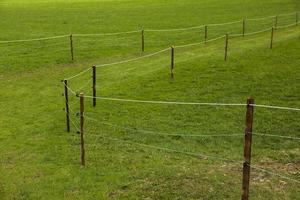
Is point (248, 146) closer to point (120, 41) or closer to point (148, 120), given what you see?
point (148, 120)

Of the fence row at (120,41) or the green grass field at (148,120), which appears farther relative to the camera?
the fence row at (120,41)

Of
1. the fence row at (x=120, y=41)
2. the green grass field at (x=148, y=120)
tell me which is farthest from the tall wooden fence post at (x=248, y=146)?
the fence row at (x=120, y=41)

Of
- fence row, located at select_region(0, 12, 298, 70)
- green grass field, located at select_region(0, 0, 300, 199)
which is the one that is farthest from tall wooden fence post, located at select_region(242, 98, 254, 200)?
fence row, located at select_region(0, 12, 298, 70)

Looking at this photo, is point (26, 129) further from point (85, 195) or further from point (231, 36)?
point (231, 36)

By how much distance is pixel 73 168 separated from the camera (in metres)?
11.8

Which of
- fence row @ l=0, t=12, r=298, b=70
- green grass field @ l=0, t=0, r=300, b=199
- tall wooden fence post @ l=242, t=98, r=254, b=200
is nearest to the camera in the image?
tall wooden fence post @ l=242, t=98, r=254, b=200

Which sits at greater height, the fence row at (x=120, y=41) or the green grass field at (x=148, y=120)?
the fence row at (x=120, y=41)

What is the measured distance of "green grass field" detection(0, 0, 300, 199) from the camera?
10809 mm

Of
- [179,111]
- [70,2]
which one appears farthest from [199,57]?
[70,2]

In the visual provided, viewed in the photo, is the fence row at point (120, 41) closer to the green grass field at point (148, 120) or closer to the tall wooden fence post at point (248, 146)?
the green grass field at point (148, 120)

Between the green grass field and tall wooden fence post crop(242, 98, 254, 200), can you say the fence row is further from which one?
A: tall wooden fence post crop(242, 98, 254, 200)

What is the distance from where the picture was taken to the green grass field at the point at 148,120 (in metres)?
10.8

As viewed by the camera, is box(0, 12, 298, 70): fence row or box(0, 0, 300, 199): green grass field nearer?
box(0, 0, 300, 199): green grass field

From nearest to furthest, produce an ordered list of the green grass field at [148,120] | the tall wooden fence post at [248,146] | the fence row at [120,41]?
the tall wooden fence post at [248,146] → the green grass field at [148,120] → the fence row at [120,41]
